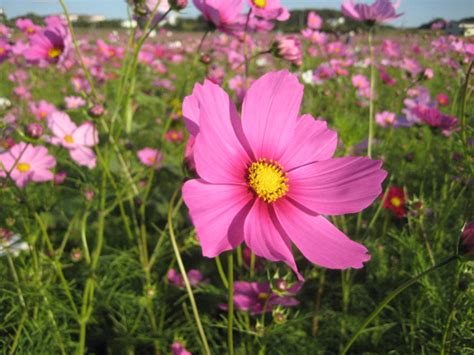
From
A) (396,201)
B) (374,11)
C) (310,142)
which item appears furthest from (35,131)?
(396,201)

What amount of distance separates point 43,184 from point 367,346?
1.14 metres

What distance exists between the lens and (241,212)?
0.46 meters

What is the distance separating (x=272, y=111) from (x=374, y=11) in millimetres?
688

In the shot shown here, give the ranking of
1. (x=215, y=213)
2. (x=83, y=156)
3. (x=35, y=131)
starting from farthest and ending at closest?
(x=83, y=156), (x=35, y=131), (x=215, y=213)

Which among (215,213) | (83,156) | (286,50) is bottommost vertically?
(83,156)

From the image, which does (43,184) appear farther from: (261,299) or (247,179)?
(247,179)

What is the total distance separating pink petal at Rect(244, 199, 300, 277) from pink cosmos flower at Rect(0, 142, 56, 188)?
2.19 ft

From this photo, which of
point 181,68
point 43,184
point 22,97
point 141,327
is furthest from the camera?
point 181,68

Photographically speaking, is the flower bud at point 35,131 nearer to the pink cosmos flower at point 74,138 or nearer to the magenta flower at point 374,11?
the pink cosmos flower at point 74,138

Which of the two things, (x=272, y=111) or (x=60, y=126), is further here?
(x=60, y=126)

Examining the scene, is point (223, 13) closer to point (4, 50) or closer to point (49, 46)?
point (49, 46)

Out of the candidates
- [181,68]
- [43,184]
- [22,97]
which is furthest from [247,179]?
[181,68]

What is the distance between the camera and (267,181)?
485mm

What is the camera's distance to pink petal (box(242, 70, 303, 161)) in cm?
46
